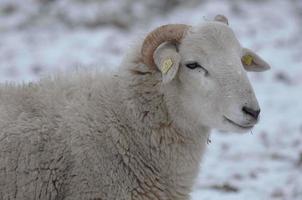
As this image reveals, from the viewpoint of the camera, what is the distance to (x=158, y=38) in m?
5.55

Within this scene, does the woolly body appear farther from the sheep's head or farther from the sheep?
the sheep's head

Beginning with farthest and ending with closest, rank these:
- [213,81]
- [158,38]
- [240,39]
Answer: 1. [240,39]
2. [158,38]
3. [213,81]

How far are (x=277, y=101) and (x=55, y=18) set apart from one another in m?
6.97

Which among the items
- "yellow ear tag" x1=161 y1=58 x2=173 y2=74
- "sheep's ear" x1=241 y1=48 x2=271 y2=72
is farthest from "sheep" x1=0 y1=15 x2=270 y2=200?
"sheep's ear" x1=241 y1=48 x2=271 y2=72

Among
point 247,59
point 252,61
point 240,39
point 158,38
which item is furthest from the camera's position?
point 240,39

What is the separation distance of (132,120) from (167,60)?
0.55 metres

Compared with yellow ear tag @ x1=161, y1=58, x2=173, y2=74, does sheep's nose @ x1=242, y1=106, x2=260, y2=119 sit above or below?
above

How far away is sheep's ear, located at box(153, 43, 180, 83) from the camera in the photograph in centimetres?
538

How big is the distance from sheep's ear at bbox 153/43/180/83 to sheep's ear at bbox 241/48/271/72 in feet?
2.32

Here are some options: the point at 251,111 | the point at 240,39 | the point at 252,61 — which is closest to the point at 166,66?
the point at 251,111

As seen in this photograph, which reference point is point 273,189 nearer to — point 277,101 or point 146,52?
point 146,52

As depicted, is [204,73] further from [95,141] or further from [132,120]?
[95,141]

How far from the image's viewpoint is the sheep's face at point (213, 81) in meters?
5.18

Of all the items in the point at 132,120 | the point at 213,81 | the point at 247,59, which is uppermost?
the point at 247,59
